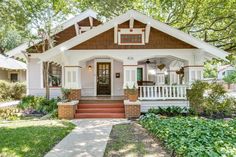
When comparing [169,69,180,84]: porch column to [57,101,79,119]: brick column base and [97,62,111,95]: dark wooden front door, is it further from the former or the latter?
[57,101,79,119]: brick column base

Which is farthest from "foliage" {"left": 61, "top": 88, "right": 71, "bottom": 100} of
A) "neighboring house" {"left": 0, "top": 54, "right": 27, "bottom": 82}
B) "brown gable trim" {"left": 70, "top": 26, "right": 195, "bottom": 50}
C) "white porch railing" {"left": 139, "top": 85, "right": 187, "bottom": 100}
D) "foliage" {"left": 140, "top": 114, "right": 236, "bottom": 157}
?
"neighboring house" {"left": 0, "top": 54, "right": 27, "bottom": 82}

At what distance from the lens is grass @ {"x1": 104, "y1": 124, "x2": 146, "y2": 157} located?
258 inches

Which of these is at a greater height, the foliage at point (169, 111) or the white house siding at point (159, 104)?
the white house siding at point (159, 104)

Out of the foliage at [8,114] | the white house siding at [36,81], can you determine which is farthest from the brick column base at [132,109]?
the white house siding at [36,81]

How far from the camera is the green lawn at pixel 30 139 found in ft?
21.4

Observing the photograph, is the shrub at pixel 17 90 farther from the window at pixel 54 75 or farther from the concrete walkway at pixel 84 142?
the concrete walkway at pixel 84 142

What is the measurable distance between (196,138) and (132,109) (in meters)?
5.97

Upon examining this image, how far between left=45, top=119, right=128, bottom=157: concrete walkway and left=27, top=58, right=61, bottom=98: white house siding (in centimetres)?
793

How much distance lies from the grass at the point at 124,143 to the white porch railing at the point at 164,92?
4851 millimetres

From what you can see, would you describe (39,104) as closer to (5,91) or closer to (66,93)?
(66,93)

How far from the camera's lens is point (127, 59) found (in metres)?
Result: 13.7

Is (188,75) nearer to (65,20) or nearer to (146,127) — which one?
(146,127)

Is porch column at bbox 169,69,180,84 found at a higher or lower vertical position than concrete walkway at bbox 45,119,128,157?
higher

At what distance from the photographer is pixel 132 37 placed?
1380cm
